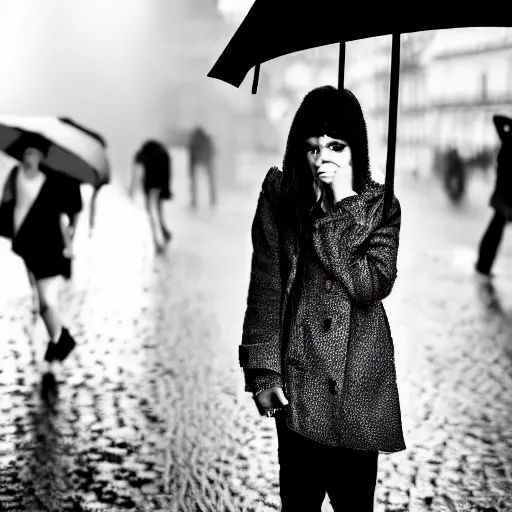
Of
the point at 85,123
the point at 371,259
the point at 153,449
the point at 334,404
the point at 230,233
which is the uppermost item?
the point at 85,123

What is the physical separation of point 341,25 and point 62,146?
5215 millimetres

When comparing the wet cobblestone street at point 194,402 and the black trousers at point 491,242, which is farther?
the black trousers at point 491,242

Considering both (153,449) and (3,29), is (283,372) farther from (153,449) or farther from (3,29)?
(3,29)

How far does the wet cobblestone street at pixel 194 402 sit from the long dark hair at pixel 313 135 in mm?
1784

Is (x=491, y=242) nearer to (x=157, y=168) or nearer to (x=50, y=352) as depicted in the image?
(x=157, y=168)

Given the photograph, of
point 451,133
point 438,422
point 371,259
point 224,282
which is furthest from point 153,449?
point 451,133

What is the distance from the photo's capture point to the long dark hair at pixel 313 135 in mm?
2795

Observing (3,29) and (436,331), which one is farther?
(3,29)

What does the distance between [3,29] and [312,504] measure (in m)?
14.5

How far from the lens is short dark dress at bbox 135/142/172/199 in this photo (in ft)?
46.3

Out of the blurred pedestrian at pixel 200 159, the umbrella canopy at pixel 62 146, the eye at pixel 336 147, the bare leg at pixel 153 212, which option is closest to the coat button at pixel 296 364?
the eye at pixel 336 147

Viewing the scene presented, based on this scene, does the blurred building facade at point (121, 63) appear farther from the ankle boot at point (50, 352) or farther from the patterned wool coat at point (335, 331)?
the patterned wool coat at point (335, 331)

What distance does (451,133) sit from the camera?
69.4ft

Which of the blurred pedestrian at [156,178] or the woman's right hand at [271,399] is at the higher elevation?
the blurred pedestrian at [156,178]
